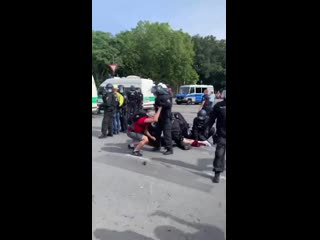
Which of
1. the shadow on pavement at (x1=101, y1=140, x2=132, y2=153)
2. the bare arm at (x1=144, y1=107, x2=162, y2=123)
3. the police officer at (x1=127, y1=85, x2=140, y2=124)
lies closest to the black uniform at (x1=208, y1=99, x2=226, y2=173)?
the bare arm at (x1=144, y1=107, x2=162, y2=123)

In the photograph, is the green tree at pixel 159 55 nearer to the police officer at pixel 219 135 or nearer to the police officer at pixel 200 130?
the police officer at pixel 200 130

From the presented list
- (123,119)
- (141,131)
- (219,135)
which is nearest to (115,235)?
(219,135)

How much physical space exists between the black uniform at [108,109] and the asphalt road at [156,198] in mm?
2478

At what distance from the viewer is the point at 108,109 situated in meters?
9.95

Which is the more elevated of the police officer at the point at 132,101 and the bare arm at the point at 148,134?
the police officer at the point at 132,101

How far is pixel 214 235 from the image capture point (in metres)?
3.53

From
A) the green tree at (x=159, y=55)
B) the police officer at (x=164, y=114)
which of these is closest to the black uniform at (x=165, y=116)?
the police officer at (x=164, y=114)

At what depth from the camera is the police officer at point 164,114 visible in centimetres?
741

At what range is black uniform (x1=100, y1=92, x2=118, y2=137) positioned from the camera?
391 inches

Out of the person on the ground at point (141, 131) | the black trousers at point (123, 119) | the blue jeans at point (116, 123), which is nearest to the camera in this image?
the person on the ground at point (141, 131)

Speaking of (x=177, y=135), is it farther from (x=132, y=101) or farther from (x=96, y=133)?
(x=132, y=101)

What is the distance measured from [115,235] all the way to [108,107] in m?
6.84
